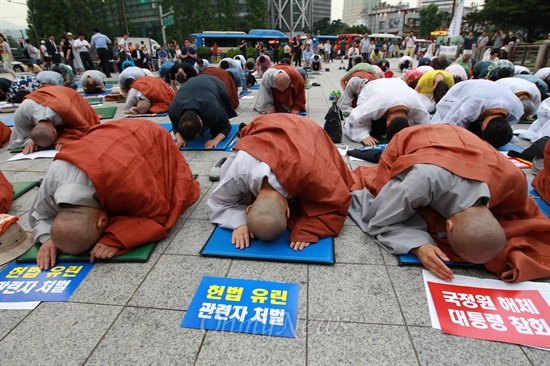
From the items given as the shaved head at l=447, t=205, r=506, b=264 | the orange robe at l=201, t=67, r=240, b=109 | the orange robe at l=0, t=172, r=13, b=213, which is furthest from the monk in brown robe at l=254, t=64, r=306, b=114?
the shaved head at l=447, t=205, r=506, b=264

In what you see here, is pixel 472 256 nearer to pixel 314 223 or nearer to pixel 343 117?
pixel 314 223

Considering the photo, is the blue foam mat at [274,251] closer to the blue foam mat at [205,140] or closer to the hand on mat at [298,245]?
the hand on mat at [298,245]

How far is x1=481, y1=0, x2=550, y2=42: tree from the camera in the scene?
63.7 feet

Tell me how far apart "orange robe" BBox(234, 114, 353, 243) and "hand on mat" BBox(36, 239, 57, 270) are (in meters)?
1.60

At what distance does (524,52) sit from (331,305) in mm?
15489

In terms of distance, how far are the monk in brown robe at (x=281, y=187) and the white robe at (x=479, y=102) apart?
2.89 m

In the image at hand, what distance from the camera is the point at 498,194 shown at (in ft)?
6.56

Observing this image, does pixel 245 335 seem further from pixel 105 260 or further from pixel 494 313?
pixel 494 313

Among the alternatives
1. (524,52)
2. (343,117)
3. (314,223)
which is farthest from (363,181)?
(524,52)

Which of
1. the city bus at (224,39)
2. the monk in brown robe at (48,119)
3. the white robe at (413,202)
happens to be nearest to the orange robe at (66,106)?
the monk in brown robe at (48,119)

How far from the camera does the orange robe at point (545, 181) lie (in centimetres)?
304

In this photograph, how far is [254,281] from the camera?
206cm

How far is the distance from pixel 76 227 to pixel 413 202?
232 cm

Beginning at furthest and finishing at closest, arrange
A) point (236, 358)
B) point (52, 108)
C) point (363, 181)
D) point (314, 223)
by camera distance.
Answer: point (52, 108) < point (363, 181) < point (314, 223) < point (236, 358)
